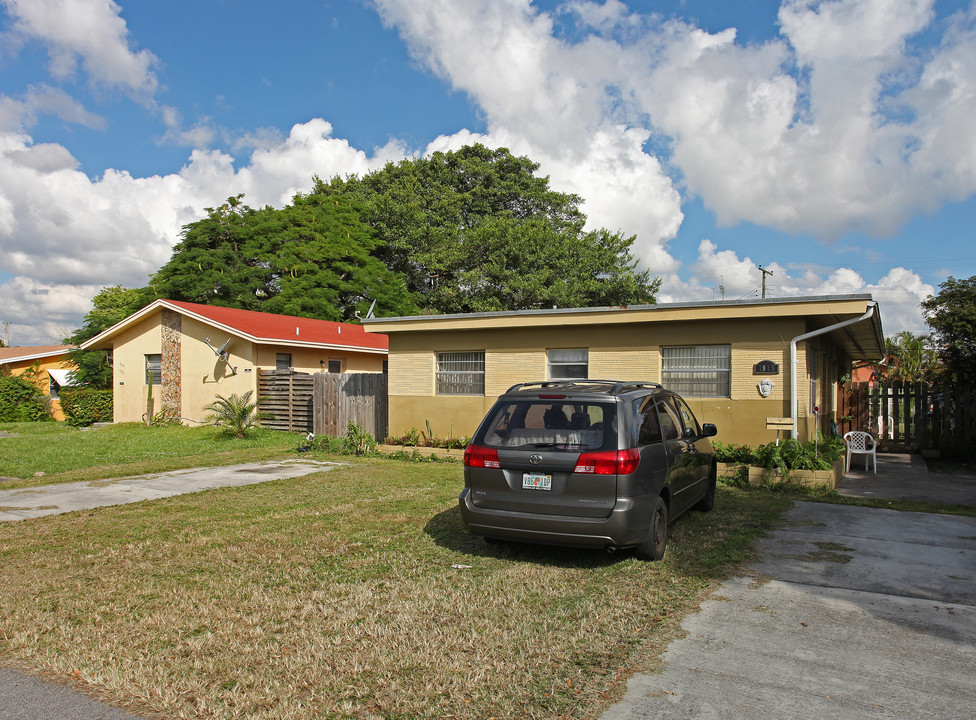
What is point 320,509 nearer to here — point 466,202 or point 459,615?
point 459,615

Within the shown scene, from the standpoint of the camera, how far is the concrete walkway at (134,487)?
9.25 metres

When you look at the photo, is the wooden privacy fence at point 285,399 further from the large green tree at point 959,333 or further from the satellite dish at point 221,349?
the large green tree at point 959,333

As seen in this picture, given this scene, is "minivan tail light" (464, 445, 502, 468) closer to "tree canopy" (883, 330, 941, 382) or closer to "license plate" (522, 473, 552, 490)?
"license plate" (522, 473, 552, 490)

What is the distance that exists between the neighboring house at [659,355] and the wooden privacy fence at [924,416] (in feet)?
6.70

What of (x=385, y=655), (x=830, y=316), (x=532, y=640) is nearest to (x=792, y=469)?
(x=830, y=316)

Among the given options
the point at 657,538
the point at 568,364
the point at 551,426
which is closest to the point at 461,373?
the point at 568,364

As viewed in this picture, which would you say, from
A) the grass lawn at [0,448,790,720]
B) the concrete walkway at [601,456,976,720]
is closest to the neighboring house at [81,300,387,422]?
the grass lawn at [0,448,790,720]

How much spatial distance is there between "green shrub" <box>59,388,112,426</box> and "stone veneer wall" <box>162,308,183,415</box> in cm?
330

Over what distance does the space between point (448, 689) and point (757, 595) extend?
2.97 meters

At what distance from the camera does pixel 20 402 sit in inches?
1034

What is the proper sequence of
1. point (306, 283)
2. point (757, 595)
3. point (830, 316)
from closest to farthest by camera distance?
point (757, 595) < point (830, 316) < point (306, 283)

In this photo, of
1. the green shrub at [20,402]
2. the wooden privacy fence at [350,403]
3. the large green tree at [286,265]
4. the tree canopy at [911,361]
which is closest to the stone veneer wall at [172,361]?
the wooden privacy fence at [350,403]

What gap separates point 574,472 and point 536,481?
363 mm

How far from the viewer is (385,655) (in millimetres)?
4281
